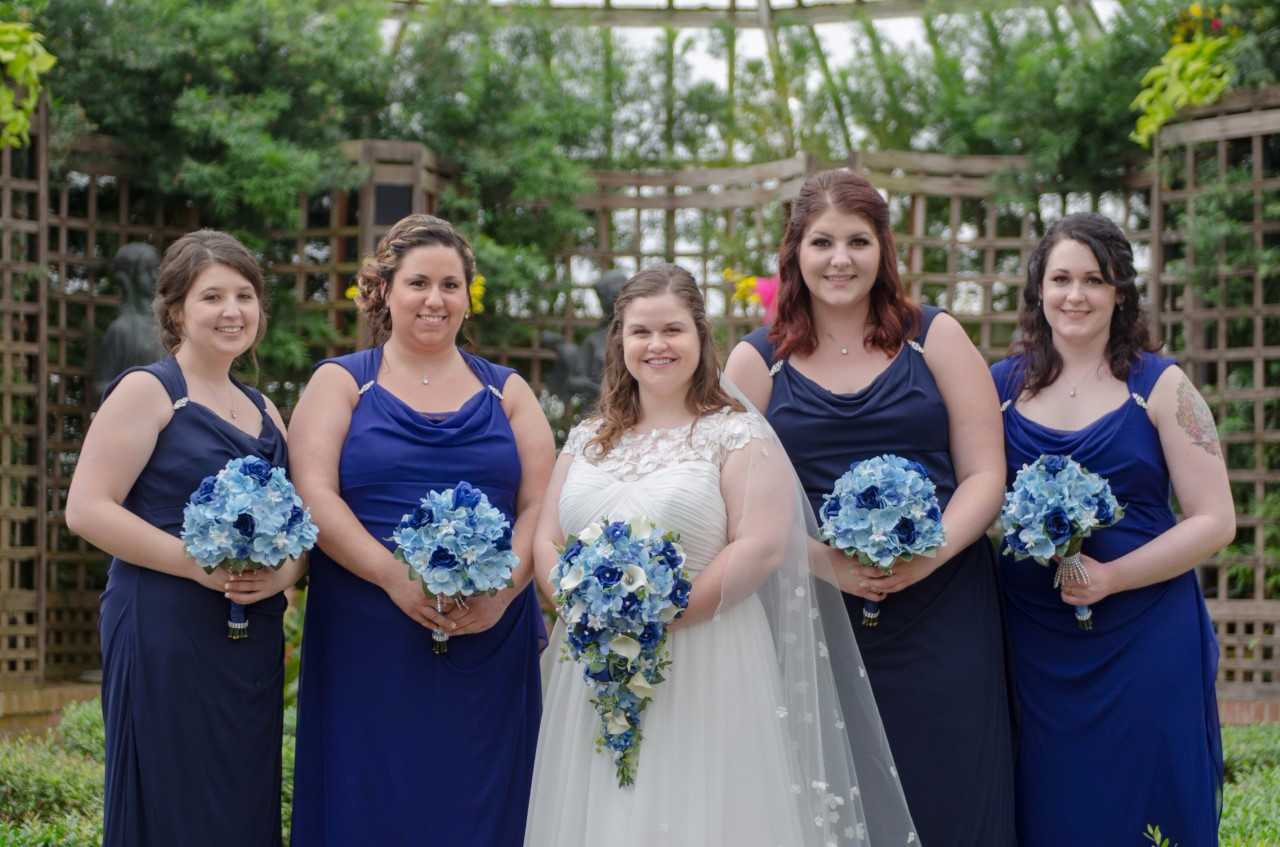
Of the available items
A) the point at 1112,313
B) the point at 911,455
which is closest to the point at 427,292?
the point at 911,455

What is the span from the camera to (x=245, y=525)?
4.23 meters

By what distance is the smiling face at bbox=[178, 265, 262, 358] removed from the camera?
4.67 metres

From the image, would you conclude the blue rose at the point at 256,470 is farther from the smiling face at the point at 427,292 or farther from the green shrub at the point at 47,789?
the green shrub at the point at 47,789

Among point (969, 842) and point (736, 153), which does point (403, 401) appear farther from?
point (736, 153)

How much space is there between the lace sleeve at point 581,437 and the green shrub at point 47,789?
3.38 m

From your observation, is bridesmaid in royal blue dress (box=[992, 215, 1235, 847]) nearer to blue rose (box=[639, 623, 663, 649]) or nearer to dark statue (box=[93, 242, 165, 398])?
blue rose (box=[639, 623, 663, 649])

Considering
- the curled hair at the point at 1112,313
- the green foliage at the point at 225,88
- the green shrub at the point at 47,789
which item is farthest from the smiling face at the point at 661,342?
the green foliage at the point at 225,88

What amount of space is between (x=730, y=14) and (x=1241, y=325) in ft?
23.6

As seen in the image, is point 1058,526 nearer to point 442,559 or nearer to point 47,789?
point 442,559

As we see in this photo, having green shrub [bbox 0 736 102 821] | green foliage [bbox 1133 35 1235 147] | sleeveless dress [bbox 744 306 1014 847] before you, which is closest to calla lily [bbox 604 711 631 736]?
sleeveless dress [bbox 744 306 1014 847]

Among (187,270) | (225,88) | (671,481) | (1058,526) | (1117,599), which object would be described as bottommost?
(1117,599)

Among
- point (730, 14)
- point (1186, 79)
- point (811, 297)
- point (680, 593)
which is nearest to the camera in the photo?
point (680, 593)

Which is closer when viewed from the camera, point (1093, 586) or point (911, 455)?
point (1093, 586)

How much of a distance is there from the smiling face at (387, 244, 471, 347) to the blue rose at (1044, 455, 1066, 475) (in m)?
2.00
